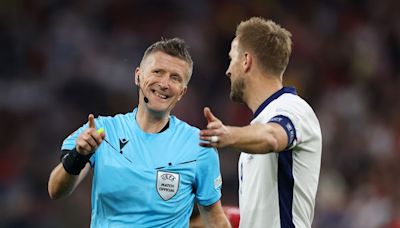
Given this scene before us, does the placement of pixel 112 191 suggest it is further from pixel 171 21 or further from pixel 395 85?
pixel 395 85

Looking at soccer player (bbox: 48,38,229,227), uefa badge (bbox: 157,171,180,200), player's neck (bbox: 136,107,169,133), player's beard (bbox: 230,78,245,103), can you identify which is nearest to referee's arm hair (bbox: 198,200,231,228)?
soccer player (bbox: 48,38,229,227)

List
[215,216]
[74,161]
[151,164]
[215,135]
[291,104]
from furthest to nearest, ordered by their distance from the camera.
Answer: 1. [215,216]
2. [151,164]
3. [74,161]
4. [291,104]
5. [215,135]

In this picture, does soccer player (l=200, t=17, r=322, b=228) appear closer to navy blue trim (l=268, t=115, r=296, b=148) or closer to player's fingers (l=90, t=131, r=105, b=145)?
navy blue trim (l=268, t=115, r=296, b=148)

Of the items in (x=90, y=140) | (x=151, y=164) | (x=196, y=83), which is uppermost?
(x=196, y=83)

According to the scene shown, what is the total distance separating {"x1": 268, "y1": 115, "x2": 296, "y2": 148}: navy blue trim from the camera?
4.33 m

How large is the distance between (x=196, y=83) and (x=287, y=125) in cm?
689

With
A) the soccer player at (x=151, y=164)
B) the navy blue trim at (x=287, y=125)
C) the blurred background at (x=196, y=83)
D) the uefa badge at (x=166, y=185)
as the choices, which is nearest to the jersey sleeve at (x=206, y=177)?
the soccer player at (x=151, y=164)

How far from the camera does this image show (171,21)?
11719mm

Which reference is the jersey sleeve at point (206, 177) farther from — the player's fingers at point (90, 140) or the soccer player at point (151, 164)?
the player's fingers at point (90, 140)

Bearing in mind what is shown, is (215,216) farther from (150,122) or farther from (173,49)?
(173,49)

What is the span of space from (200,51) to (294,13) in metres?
1.73

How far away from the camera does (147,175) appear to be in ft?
15.8

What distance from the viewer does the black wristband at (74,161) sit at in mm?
4617

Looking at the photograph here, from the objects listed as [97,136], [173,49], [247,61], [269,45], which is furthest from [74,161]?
[269,45]
